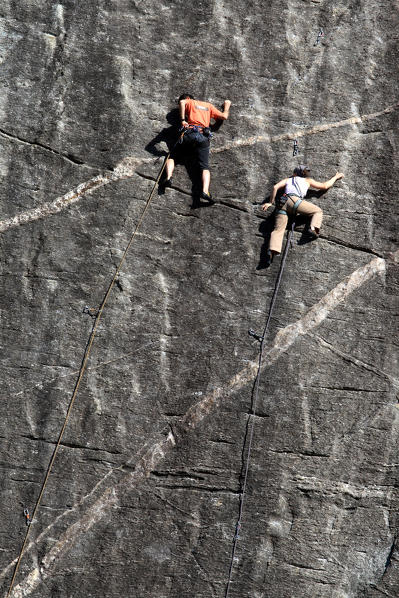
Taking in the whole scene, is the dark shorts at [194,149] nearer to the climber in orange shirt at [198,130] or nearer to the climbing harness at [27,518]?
the climber in orange shirt at [198,130]

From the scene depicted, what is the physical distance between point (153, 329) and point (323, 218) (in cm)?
221

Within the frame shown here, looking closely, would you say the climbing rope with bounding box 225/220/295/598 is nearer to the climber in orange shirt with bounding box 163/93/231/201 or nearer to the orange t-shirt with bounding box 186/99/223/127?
the climber in orange shirt with bounding box 163/93/231/201

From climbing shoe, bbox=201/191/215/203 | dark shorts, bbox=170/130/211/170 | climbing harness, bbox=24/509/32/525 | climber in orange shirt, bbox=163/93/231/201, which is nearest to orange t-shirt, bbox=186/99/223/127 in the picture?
climber in orange shirt, bbox=163/93/231/201

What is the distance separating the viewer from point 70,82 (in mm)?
8484

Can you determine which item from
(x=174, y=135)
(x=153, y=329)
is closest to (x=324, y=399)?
(x=153, y=329)

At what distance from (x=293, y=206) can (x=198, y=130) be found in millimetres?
1293

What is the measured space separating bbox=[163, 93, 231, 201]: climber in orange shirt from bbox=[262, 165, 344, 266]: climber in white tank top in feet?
2.50

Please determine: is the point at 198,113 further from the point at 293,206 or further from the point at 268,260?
the point at 268,260

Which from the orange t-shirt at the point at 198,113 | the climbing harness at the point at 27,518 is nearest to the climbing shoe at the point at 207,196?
the orange t-shirt at the point at 198,113

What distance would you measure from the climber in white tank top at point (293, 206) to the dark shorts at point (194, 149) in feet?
2.71

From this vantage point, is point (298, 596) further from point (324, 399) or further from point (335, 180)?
point (335, 180)

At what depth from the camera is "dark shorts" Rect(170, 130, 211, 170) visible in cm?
825

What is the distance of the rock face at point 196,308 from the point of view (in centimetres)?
802

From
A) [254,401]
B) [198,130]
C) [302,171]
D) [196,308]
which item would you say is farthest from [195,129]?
[254,401]
